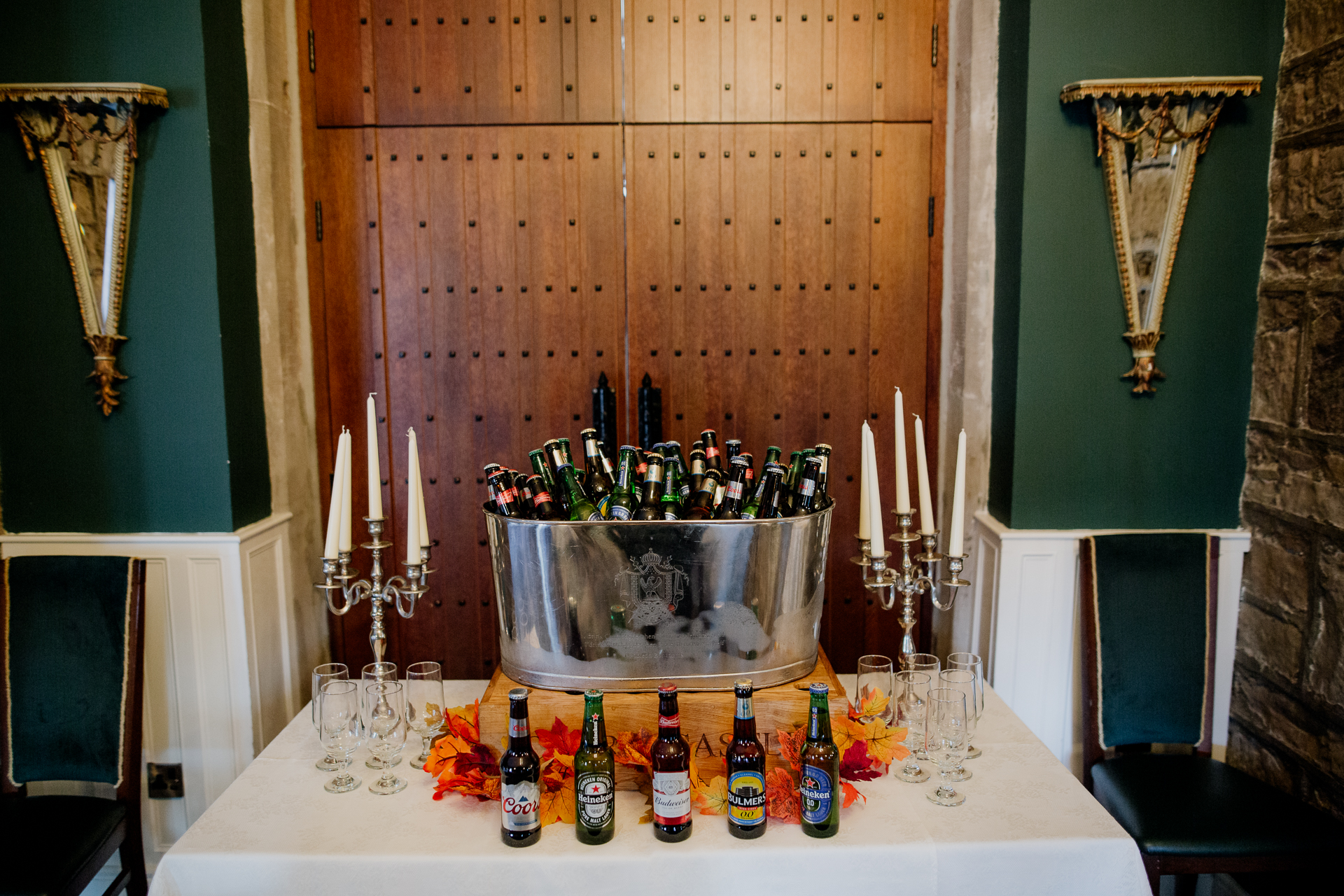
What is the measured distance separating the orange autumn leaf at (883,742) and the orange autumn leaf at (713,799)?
0.28 m

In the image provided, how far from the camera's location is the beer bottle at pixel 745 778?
1.29 m

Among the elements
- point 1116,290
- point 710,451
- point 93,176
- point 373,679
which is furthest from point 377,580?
point 1116,290

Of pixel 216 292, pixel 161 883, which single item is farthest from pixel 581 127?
pixel 161 883

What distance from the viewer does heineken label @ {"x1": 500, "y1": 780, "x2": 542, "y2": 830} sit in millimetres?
1279

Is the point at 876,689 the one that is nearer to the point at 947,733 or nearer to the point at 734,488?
the point at 947,733

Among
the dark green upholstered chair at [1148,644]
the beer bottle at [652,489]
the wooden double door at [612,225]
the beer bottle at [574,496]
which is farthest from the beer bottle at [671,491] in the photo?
the dark green upholstered chair at [1148,644]

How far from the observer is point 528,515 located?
1579 millimetres

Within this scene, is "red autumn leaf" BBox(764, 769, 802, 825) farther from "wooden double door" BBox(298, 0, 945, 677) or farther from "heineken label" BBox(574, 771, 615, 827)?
"wooden double door" BBox(298, 0, 945, 677)

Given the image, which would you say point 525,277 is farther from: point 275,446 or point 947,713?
point 947,713

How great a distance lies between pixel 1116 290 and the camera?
210 centimetres

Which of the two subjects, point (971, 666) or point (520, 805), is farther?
point (971, 666)

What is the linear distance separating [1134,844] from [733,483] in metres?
0.83

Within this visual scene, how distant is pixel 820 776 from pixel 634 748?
1.02 feet

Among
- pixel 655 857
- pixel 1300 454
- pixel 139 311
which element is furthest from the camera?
pixel 139 311
